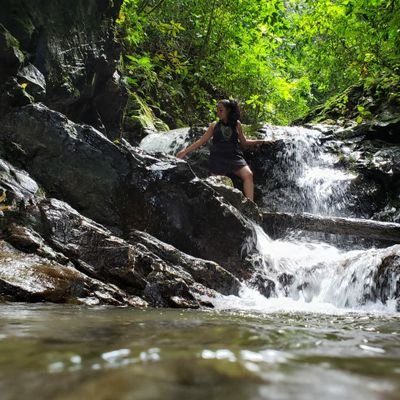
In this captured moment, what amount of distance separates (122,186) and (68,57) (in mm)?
2876

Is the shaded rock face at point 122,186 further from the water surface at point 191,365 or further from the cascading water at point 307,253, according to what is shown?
the water surface at point 191,365

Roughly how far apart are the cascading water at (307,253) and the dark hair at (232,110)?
5.79 ft

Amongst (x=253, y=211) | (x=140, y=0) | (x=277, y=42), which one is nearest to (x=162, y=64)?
(x=140, y=0)

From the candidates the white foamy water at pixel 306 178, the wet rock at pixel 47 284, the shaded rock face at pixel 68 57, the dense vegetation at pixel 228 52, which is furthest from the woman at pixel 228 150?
the wet rock at pixel 47 284

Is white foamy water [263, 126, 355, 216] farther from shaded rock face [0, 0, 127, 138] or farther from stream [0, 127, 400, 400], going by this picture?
stream [0, 127, 400, 400]

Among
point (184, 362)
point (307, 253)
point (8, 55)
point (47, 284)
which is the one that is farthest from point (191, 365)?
point (307, 253)

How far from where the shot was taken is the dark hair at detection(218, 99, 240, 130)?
7379 millimetres

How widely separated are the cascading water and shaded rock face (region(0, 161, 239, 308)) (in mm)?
439

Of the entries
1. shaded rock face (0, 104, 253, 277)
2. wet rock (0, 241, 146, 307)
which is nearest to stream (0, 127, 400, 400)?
wet rock (0, 241, 146, 307)

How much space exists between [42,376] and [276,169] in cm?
852

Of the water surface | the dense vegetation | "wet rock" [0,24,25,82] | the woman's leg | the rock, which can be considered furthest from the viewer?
the dense vegetation

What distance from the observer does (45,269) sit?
10.5ft

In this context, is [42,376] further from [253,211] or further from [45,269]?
[253,211]

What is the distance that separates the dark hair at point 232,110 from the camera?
24.2ft
